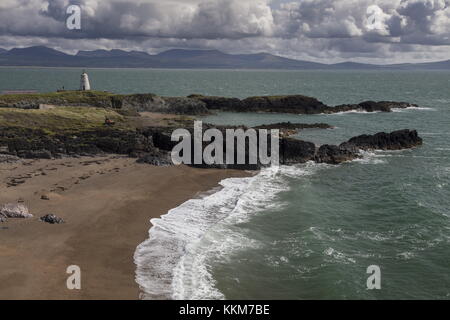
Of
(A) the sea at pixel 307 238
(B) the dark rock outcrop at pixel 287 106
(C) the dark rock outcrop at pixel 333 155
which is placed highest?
(B) the dark rock outcrop at pixel 287 106

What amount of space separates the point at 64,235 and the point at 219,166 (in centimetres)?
2134

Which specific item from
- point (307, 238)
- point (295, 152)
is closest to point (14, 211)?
point (307, 238)

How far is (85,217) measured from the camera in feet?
96.3

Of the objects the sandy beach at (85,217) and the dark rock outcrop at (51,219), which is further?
the dark rock outcrop at (51,219)

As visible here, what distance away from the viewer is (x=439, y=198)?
36812 mm

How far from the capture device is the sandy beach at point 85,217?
21.2 meters

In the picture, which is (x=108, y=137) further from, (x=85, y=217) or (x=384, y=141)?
(x=384, y=141)

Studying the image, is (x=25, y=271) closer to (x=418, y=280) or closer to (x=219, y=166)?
(x=418, y=280)

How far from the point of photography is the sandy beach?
69.4 feet

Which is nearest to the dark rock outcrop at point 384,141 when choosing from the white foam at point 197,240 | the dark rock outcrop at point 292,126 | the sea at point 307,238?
the sea at point 307,238

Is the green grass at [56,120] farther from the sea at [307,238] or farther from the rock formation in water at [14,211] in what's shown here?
the rock formation in water at [14,211]

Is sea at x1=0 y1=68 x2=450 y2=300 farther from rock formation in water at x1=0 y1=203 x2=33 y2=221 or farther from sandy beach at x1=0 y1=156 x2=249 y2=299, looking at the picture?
rock formation in water at x1=0 y1=203 x2=33 y2=221

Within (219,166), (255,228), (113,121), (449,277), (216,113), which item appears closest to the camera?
(449,277)
